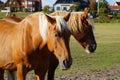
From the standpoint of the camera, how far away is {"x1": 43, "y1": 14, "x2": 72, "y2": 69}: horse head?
418 cm

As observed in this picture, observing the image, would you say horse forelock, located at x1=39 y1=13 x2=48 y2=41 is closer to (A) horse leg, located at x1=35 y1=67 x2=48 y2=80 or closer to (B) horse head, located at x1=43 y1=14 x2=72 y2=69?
(B) horse head, located at x1=43 y1=14 x2=72 y2=69

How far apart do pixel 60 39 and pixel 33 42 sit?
59cm

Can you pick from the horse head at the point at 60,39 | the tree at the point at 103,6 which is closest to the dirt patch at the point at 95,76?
the horse head at the point at 60,39

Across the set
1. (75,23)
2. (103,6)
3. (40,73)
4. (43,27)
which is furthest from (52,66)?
(103,6)

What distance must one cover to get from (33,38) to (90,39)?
6.63ft

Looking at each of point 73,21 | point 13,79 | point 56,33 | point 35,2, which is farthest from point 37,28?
point 35,2

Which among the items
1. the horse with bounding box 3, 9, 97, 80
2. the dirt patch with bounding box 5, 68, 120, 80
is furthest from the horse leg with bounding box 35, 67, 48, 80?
the dirt patch with bounding box 5, 68, 120, 80

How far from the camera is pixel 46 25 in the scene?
444 centimetres

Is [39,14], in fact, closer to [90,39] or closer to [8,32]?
[8,32]

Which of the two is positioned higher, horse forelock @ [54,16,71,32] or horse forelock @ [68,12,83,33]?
horse forelock @ [54,16,71,32]

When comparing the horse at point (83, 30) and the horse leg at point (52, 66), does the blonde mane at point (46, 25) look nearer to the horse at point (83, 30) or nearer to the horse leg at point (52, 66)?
the horse leg at point (52, 66)

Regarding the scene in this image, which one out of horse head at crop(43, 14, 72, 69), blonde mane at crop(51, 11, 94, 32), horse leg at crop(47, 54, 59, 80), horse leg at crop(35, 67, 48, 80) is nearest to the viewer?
→ horse head at crop(43, 14, 72, 69)

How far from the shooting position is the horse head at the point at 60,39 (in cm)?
418

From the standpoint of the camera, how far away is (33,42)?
15.5 ft
